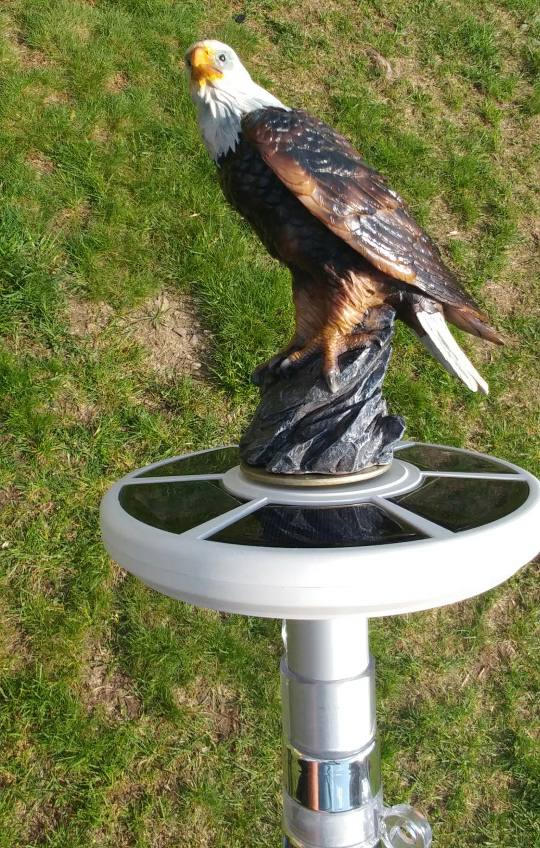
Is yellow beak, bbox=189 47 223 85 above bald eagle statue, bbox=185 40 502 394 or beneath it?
above

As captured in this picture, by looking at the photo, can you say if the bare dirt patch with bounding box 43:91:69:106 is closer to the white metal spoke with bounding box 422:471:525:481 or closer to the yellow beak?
the yellow beak

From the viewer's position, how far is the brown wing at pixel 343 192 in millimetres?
1058

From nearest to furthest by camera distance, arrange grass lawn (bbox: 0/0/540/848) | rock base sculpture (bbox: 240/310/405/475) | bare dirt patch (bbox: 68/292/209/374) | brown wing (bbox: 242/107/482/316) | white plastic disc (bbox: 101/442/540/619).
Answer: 1. white plastic disc (bbox: 101/442/540/619)
2. brown wing (bbox: 242/107/482/316)
3. rock base sculpture (bbox: 240/310/405/475)
4. grass lawn (bbox: 0/0/540/848)
5. bare dirt patch (bbox: 68/292/209/374)

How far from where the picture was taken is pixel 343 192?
1.08m

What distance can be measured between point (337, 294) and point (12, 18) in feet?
7.50

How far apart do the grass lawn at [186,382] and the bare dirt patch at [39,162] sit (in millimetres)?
16

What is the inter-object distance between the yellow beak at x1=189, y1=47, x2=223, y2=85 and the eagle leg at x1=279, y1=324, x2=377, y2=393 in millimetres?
479

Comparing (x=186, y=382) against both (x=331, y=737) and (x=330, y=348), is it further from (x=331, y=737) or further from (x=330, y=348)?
(x=331, y=737)

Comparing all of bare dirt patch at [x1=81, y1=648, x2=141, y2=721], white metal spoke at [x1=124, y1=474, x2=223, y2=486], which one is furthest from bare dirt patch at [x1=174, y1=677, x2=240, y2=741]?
white metal spoke at [x1=124, y1=474, x2=223, y2=486]

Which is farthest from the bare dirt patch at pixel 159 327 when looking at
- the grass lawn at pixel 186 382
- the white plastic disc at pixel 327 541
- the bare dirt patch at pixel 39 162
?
the white plastic disc at pixel 327 541

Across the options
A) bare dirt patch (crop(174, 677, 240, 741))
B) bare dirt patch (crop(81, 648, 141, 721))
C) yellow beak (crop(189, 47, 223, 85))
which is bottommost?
bare dirt patch (crop(81, 648, 141, 721))

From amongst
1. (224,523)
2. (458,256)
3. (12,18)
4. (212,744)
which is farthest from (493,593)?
(12,18)

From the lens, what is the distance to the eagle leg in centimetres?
119

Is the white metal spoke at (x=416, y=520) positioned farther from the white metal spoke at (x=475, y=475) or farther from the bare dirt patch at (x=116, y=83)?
the bare dirt patch at (x=116, y=83)
